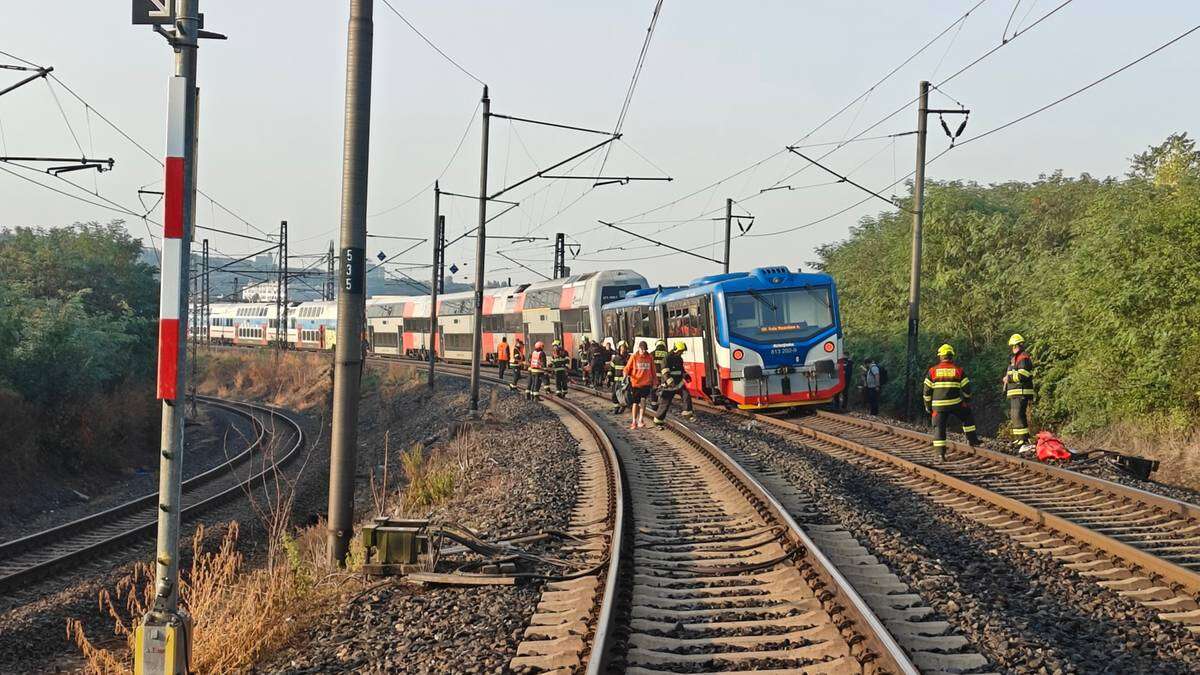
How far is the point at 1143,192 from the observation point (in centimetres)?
2147

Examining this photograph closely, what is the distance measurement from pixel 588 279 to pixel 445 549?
26.8m

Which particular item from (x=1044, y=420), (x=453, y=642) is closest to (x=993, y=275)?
(x=1044, y=420)

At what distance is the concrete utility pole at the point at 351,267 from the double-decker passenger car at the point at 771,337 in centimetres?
1282

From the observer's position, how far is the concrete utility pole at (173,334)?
5746 millimetres

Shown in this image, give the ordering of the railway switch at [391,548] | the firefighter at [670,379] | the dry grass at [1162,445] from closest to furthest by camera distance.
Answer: the railway switch at [391,548] → the dry grass at [1162,445] → the firefighter at [670,379]

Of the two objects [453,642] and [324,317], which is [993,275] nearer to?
[453,642]

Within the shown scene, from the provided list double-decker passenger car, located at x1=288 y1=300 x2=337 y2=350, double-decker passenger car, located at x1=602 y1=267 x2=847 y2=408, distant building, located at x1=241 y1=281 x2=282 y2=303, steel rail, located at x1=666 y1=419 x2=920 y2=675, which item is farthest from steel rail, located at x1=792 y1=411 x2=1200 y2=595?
double-decker passenger car, located at x1=288 y1=300 x2=337 y2=350

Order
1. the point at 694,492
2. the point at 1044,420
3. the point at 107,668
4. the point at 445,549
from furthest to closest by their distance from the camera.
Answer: the point at 1044,420 < the point at 694,492 < the point at 445,549 < the point at 107,668

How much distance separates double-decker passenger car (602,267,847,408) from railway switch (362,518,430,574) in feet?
44.3

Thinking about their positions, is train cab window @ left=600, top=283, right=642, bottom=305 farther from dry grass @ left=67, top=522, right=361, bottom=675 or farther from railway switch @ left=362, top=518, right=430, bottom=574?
railway switch @ left=362, top=518, right=430, bottom=574

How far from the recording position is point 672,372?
64.4 ft

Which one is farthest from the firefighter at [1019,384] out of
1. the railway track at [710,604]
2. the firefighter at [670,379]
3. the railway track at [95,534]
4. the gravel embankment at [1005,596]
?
the railway track at [95,534]

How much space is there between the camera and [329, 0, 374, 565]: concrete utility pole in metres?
A: 9.12

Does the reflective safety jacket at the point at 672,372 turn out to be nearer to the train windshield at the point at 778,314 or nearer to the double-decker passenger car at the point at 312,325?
the train windshield at the point at 778,314
